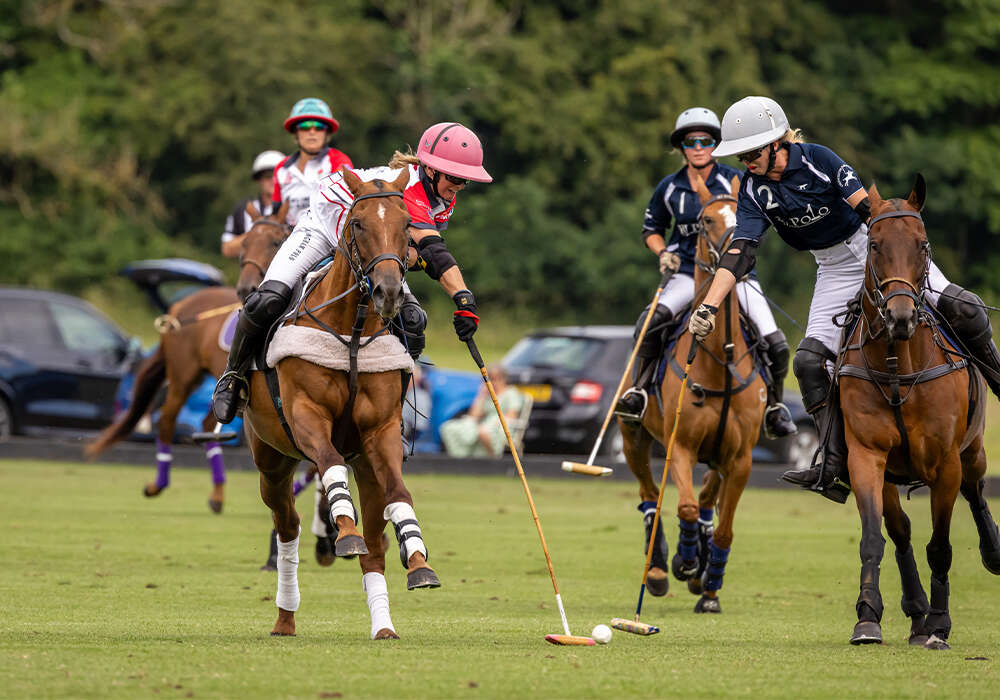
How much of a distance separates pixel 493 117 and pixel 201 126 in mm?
6721

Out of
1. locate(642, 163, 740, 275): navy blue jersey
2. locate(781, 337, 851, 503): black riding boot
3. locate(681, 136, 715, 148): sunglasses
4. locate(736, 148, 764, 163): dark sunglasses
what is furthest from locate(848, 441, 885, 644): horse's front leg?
locate(681, 136, 715, 148): sunglasses

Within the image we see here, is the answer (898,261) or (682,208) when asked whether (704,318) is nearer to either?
(898,261)

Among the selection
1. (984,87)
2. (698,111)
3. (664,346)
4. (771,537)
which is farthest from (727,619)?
(984,87)

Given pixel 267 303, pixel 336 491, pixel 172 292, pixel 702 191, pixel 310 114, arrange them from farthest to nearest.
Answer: pixel 172 292 < pixel 310 114 < pixel 702 191 < pixel 267 303 < pixel 336 491

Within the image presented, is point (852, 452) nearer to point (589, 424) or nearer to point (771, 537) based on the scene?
point (771, 537)

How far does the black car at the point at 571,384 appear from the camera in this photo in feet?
66.7

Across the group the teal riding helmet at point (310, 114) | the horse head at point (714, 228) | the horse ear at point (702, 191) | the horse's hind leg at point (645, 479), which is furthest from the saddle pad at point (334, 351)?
the teal riding helmet at point (310, 114)

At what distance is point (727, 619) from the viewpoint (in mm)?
9617

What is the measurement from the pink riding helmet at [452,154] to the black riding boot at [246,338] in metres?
1.00

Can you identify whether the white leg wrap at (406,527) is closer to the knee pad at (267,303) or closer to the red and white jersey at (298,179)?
the knee pad at (267,303)

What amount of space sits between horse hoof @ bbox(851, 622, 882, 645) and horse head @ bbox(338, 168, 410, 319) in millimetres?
2775

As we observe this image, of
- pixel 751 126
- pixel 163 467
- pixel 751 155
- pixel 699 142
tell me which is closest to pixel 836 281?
pixel 751 155

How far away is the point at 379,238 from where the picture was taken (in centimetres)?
767

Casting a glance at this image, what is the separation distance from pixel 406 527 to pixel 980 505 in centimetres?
330
